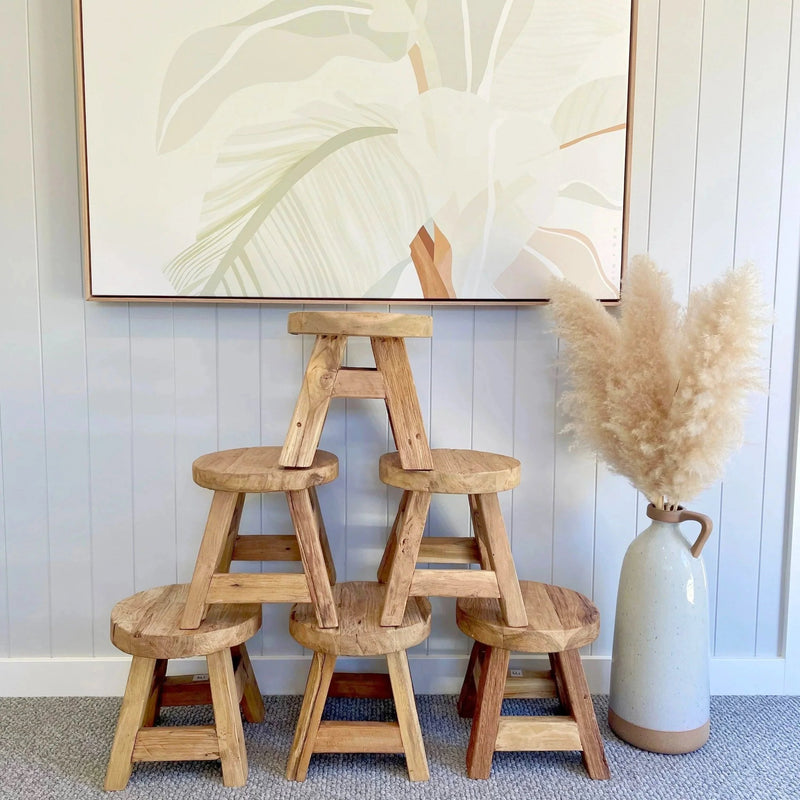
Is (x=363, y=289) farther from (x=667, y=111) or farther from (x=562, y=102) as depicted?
(x=667, y=111)

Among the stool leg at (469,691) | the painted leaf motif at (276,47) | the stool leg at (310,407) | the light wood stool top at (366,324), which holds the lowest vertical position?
the stool leg at (469,691)

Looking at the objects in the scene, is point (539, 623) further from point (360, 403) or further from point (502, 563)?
point (360, 403)

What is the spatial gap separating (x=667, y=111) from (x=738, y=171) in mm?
240

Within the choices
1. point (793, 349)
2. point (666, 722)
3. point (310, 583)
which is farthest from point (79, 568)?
point (793, 349)

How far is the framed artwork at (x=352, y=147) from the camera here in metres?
1.60

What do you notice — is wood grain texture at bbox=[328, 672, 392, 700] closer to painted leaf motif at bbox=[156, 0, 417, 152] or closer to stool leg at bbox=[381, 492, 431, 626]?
stool leg at bbox=[381, 492, 431, 626]

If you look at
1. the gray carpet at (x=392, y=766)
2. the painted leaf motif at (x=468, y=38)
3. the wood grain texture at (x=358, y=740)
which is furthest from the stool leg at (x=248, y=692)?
the painted leaf motif at (x=468, y=38)

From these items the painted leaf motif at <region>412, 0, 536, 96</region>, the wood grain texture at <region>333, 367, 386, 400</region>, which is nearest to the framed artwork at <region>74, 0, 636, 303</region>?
the painted leaf motif at <region>412, 0, 536, 96</region>

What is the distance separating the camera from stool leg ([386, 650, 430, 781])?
142 centimetres

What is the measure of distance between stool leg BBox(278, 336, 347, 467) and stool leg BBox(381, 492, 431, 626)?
248 millimetres

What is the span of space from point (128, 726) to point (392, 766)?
57cm

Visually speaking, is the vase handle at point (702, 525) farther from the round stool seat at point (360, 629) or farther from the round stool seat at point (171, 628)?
the round stool seat at point (171, 628)

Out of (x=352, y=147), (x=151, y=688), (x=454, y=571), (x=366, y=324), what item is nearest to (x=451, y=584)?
(x=454, y=571)

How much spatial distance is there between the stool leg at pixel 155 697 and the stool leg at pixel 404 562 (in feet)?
1.84
